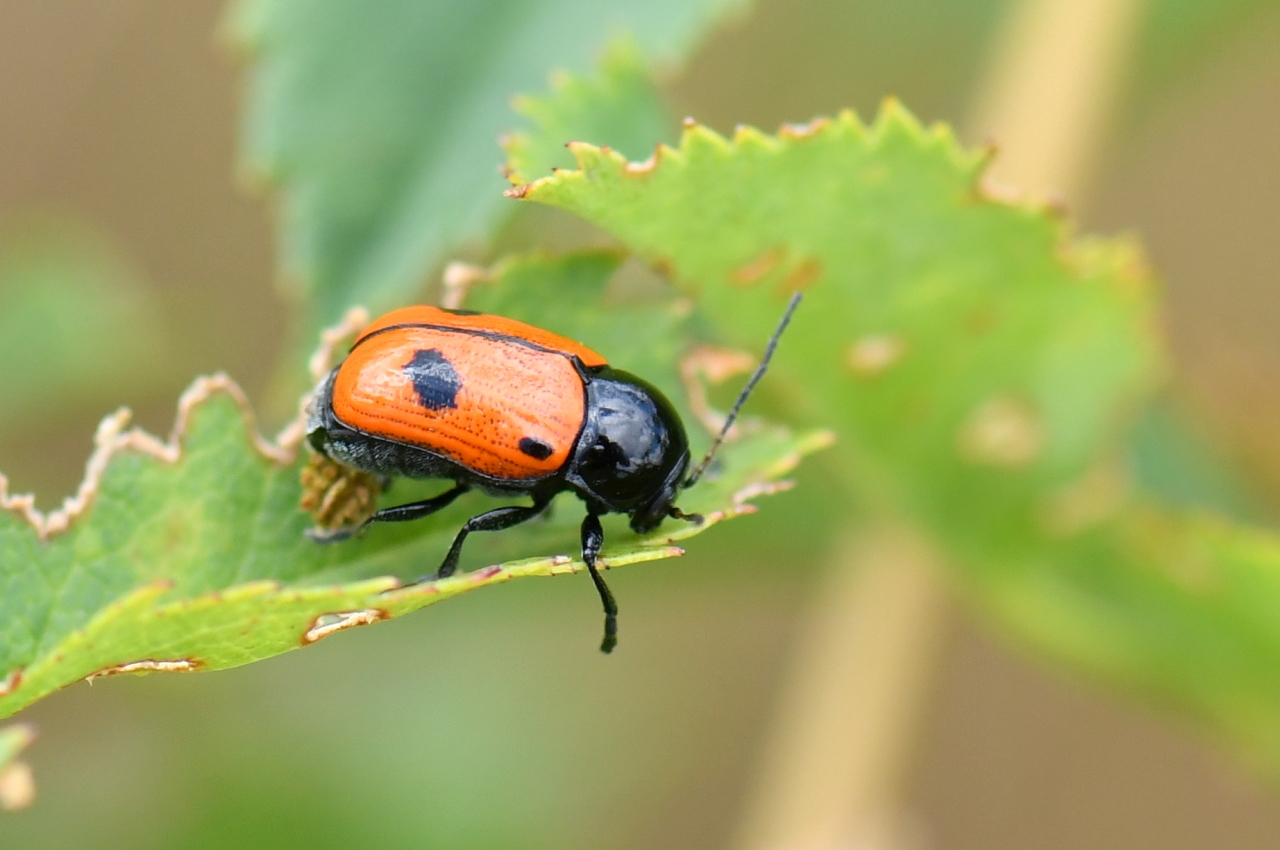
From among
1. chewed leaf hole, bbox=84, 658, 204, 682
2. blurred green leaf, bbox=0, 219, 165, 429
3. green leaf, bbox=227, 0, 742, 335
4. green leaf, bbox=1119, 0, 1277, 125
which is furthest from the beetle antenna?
blurred green leaf, bbox=0, 219, 165, 429

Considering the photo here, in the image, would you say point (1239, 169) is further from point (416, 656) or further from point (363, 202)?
point (363, 202)

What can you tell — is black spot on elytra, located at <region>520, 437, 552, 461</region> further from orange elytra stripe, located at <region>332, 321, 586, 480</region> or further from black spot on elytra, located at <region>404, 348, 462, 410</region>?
black spot on elytra, located at <region>404, 348, 462, 410</region>

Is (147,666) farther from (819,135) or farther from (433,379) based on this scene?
A: (819,135)

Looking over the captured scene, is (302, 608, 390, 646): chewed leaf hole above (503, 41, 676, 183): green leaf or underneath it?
underneath

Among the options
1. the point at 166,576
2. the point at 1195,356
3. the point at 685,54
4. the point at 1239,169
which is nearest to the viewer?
the point at 166,576

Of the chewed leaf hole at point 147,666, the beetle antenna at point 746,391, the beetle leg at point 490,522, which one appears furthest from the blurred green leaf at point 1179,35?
the chewed leaf hole at point 147,666

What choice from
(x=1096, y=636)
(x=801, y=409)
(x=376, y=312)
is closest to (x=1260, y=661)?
(x=1096, y=636)

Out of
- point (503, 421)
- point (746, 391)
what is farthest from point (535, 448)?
point (746, 391)
